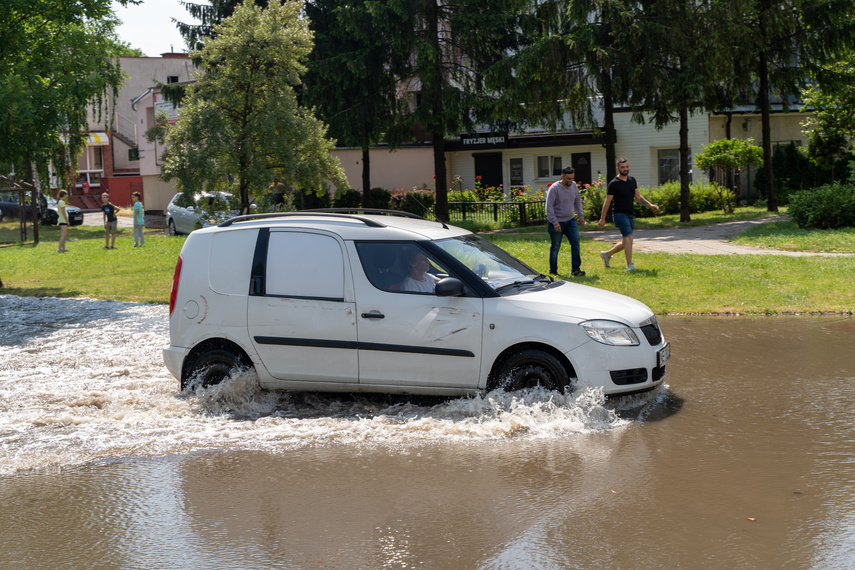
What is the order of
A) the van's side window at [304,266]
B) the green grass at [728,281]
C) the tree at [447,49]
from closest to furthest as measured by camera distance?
1. the van's side window at [304,266]
2. the green grass at [728,281]
3. the tree at [447,49]

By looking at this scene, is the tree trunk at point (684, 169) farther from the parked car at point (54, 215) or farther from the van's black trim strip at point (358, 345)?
the parked car at point (54, 215)

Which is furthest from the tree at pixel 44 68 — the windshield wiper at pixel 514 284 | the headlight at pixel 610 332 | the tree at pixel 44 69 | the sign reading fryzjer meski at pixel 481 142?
the sign reading fryzjer meski at pixel 481 142

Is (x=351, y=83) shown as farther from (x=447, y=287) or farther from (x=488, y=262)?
(x=447, y=287)

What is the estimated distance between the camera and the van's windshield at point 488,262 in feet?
24.3

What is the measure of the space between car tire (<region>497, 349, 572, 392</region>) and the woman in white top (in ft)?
2.92

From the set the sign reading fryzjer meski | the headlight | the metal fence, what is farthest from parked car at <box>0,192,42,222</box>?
the headlight

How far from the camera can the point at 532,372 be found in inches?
272

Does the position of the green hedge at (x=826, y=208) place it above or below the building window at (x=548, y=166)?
below

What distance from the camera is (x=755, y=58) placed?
28719 mm

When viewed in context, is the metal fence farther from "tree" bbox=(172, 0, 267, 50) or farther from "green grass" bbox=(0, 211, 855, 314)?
"tree" bbox=(172, 0, 267, 50)

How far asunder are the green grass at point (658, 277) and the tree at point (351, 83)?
689 centimetres

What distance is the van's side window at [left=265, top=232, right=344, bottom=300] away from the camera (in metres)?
7.40

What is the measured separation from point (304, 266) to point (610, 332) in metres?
2.58

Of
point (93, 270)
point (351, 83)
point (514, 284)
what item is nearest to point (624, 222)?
point (514, 284)
